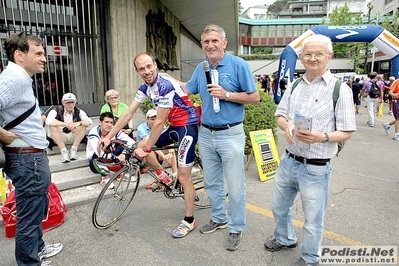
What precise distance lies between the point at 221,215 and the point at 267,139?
7.68 feet

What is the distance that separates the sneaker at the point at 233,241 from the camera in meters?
2.90

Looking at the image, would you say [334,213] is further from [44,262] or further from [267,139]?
[44,262]

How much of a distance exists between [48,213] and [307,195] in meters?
2.79

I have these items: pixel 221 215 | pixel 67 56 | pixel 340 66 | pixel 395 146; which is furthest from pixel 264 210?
pixel 340 66

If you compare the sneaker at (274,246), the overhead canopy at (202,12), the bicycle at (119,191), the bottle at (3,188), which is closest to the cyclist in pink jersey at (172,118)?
the bicycle at (119,191)

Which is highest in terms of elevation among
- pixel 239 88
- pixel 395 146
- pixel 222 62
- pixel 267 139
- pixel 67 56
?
pixel 67 56

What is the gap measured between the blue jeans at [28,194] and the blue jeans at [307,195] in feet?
6.73

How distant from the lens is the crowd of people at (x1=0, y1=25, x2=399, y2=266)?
2201mm

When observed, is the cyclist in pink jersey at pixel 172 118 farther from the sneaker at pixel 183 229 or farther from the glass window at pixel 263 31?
the glass window at pixel 263 31

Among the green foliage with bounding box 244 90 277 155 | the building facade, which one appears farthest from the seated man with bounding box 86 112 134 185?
the building facade

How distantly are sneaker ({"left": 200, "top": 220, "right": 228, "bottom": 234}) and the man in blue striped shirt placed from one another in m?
1.63

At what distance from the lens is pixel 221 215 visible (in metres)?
3.28

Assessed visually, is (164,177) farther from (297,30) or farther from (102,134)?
(297,30)

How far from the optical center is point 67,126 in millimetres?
4867
